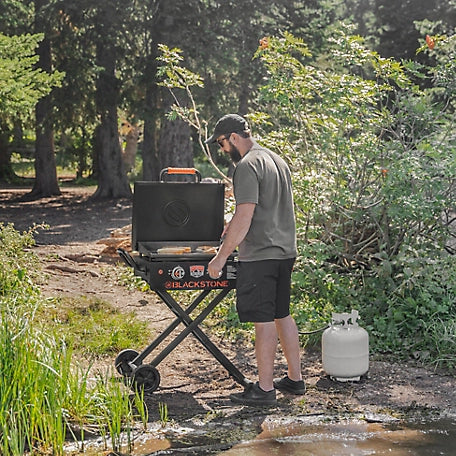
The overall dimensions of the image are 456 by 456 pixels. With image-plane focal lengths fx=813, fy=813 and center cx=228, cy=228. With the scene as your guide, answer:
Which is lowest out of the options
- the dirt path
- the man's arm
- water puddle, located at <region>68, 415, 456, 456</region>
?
the dirt path

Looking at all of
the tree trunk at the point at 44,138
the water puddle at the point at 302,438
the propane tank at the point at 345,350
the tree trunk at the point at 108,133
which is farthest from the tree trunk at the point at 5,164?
the water puddle at the point at 302,438

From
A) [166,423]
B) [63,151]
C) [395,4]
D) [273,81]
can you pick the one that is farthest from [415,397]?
[63,151]

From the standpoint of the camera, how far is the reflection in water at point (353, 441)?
15.4 feet

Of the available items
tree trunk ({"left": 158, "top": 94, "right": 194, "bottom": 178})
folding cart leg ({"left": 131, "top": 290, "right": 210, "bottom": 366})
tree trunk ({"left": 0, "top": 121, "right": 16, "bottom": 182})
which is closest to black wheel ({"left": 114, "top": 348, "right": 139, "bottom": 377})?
folding cart leg ({"left": 131, "top": 290, "right": 210, "bottom": 366})

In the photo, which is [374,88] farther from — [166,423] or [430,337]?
[166,423]

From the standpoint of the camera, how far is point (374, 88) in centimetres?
762

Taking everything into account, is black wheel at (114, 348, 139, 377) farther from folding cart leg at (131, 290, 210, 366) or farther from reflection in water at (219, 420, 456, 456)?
reflection in water at (219, 420, 456, 456)

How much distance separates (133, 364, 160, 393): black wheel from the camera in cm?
575

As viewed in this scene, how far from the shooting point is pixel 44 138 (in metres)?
21.8

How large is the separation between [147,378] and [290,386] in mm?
1028

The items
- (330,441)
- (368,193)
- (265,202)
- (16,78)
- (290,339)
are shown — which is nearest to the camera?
(330,441)

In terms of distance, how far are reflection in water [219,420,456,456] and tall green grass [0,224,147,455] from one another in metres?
0.70

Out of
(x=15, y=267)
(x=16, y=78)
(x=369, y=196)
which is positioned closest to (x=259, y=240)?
(x=369, y=196)

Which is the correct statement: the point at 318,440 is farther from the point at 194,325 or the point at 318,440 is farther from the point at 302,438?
A: the point at 194,325
